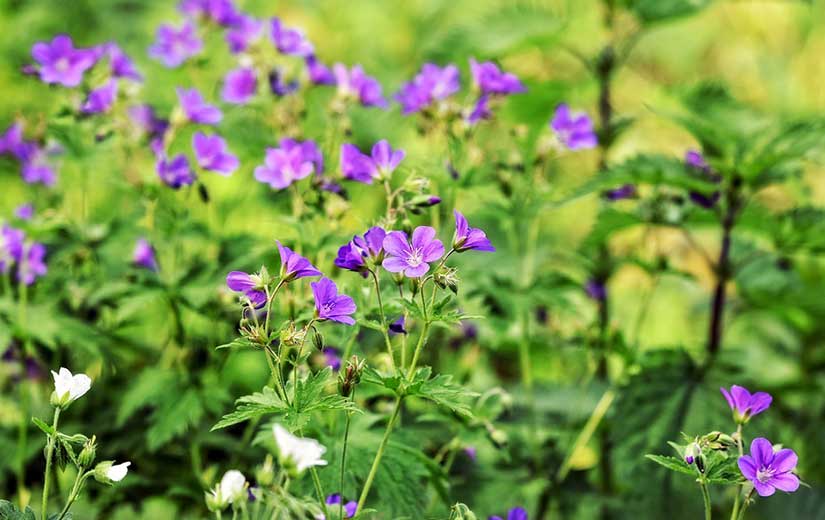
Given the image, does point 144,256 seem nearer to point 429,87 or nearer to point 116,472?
point 429,87

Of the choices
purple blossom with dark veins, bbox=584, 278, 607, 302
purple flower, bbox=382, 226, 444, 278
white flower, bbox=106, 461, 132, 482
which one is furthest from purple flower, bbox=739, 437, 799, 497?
purple blossom with dark veins, bbox=584, 278, 607, 302

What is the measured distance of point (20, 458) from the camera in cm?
209

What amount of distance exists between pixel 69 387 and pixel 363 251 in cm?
51

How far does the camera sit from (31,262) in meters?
2.16

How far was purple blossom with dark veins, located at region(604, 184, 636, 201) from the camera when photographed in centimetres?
241

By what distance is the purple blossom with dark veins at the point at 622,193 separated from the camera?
241 cm

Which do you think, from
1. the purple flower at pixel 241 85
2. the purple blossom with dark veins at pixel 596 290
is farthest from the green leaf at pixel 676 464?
the purple flower at pixel 241 85

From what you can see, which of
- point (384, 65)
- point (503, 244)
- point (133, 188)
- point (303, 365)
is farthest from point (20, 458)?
point (384, 65)

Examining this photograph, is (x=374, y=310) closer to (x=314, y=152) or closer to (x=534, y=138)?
(x=314, y=152)

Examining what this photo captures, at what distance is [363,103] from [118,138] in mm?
581

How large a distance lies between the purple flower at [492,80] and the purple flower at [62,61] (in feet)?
2.92

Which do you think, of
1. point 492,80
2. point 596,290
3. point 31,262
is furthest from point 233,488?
point 596,290

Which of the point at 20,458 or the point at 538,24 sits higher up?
the point at 538,24

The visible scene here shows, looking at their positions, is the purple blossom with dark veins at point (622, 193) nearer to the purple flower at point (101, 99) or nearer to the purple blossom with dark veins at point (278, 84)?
the purple blossom with dark veins at point (278, 84)
